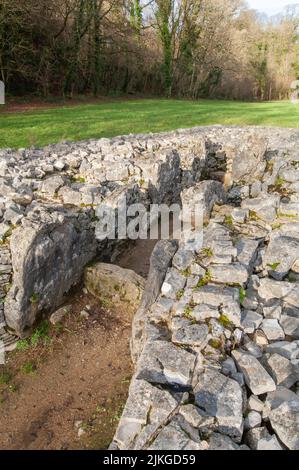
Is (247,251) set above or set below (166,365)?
above

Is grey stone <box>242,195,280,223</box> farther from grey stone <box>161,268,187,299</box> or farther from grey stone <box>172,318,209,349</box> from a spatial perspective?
grey stone <box>172,318,209,349</box>

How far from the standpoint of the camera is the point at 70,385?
5566 mm

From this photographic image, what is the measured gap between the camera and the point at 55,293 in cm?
655

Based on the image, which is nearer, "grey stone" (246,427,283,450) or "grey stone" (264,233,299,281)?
"grey stone" (246,427,283,450)

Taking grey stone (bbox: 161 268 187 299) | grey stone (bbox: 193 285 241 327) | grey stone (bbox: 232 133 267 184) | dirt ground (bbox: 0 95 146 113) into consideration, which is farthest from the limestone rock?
dirt ground (bbox: 0 95 146 113)

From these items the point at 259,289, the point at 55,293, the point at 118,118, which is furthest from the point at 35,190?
the point at 118,118

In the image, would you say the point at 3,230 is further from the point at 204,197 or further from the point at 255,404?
the point at 255,404

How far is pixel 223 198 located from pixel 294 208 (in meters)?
1.74

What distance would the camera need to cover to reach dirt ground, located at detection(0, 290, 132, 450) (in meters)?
4.88

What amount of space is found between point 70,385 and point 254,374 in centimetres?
289

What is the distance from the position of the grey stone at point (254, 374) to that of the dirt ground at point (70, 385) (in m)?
1.99

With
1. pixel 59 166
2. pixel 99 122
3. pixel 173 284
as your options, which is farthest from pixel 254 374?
pixel 99 122

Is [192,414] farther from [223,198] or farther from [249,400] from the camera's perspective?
[223,198]

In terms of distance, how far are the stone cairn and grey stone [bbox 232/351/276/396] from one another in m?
0.01
